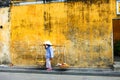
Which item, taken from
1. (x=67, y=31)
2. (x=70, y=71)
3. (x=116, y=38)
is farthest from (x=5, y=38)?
(x=116, y=38)

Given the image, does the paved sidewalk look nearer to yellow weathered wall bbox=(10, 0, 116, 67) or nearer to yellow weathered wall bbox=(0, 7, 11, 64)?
yellow weathered wall bbox=(10, 0, 116, 67)

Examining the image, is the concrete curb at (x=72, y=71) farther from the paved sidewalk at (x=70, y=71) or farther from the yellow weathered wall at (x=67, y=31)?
the yellow weathered wall at (x=67, y=31)

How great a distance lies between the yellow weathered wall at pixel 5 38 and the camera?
19.8 m

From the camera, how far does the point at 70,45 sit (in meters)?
18.5

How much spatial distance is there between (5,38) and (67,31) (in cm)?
370

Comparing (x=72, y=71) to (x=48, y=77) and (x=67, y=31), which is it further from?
(x=67, y=31)

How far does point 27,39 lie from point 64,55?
2288 millimetres

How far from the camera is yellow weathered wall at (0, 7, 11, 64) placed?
19844 millimetres

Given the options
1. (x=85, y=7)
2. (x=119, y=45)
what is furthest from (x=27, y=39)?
(x=119, y=45)

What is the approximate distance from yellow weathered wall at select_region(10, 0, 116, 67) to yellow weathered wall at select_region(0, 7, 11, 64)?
309 millimetres

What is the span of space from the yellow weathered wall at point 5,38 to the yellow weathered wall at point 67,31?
309mm

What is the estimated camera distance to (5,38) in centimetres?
1995

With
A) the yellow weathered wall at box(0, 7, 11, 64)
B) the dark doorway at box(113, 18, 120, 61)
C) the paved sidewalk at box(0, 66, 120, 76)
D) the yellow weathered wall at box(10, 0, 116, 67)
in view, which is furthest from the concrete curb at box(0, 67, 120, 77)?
the dark doorway at box(113, 18, 120, 61)

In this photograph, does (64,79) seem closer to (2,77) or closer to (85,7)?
(2,77)
